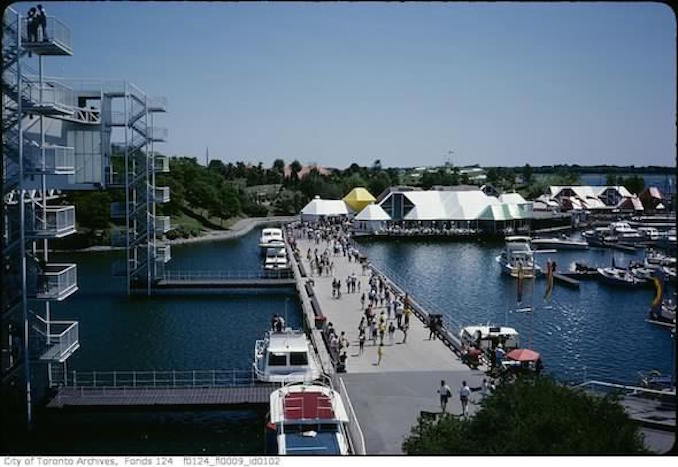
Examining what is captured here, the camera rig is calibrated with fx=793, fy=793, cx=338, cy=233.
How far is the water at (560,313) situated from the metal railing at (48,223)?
29.8ft

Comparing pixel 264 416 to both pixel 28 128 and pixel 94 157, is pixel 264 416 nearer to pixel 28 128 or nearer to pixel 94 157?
pixel 28 128

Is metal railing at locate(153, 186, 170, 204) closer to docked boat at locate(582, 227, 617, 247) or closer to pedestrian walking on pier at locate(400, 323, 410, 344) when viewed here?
pedestrian walking on pier at locate(400, 323, 410, 344)

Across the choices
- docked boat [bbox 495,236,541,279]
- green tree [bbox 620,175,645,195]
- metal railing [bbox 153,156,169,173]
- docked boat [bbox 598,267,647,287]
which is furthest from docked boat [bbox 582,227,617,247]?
metal railing [bbox 153,156,169,173]

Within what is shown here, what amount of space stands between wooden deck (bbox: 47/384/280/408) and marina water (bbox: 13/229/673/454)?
229 mm

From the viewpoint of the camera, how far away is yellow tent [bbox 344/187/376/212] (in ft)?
177

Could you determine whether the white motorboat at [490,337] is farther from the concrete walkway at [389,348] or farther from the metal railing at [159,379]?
the metal railing at [159,379]

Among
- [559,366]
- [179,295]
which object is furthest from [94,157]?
[559,366]

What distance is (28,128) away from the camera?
1197 centimetres

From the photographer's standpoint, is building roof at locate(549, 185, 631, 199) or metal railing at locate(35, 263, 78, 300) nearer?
metal railing at locate(35, 263, 78, 300)

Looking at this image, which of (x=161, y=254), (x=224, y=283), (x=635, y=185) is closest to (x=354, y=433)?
(x=224, y=283)

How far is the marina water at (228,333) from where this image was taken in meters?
12.0

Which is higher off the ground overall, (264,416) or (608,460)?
(608,460)

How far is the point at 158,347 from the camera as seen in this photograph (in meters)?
18.0

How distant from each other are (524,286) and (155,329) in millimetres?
13327
